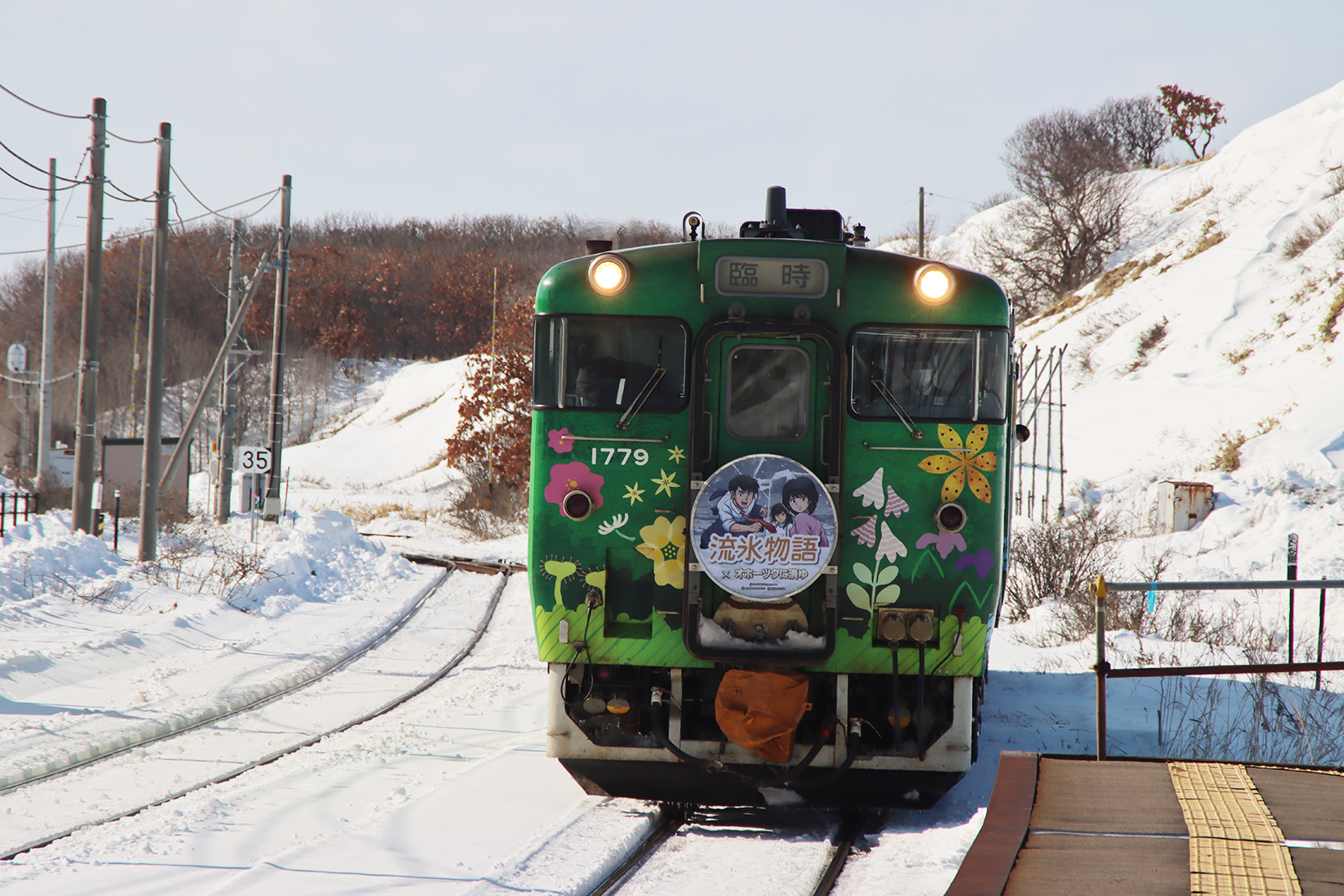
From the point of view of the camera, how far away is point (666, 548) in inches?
242

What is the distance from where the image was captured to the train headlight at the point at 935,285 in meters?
6.20

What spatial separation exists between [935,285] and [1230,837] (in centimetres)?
334

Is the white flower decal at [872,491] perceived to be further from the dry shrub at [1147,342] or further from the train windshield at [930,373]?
the dry shrub at [1147,342]

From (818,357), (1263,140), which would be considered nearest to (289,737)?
(818,357)

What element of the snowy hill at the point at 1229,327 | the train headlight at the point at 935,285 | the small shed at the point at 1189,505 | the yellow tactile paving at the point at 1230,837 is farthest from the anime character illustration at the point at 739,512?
the snowy hill at the point at 1229,327

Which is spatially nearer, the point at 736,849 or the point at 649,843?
the point at 736,849

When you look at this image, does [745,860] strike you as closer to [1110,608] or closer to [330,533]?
[1110,608]

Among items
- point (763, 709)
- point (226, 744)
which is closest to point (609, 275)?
point (763, 709)

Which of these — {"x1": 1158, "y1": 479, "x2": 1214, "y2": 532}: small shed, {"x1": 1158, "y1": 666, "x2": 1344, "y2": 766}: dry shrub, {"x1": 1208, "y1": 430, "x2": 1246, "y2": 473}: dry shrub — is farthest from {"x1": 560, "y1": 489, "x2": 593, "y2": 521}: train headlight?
{"x1": 1208, "y1": 430, "x2": 1246, "y2": 473}: dry shrub

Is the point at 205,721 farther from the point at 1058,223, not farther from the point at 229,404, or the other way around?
the point at 1058,223

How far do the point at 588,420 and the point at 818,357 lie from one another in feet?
4.66

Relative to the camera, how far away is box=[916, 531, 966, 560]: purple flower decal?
20.0 ft

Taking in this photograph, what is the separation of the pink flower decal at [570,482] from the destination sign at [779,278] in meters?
1.34

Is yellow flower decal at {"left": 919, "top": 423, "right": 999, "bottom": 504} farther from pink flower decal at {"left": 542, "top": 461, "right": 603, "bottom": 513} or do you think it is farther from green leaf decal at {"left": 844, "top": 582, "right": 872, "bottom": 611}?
pink flower decal at {"left": 542, "top": 461, "right": 603, "bottom": 513}
